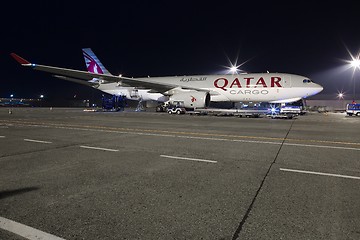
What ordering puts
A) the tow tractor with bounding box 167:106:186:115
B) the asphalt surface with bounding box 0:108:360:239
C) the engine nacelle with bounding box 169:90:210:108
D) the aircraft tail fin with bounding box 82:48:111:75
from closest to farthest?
the asphalt surface with bounding box 0:108:360:239, the engine nacelle with bounding box 169:90:210:108, the tow tractor with bounding box 167:106:186:115, the aircraft tail fin with bounding box 82:48:111:75

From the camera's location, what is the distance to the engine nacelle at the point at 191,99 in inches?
955

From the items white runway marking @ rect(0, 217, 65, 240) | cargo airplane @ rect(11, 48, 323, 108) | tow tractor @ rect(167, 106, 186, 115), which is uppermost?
cargo airplane @ rect(11, 48, 323, 108)

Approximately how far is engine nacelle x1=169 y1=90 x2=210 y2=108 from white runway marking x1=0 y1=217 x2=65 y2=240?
868 inches

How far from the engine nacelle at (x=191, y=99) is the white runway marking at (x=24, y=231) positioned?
22037mm

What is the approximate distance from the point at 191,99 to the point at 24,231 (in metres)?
22.6

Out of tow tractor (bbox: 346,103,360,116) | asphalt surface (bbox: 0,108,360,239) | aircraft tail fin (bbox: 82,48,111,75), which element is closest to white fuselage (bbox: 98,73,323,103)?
tow tractor (bbox: 346,103,360,116)

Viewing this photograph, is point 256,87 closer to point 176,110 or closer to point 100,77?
point 176,110

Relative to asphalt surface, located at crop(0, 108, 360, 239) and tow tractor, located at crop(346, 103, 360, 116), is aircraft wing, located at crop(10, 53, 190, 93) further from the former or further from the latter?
tow tractor, located at crop(346, 103, 360, 116)

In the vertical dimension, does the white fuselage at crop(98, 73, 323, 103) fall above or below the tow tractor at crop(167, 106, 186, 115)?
above

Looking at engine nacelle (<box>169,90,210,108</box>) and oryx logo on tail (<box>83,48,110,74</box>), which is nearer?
engine nacelle (<box>169,90,210,108</box>)

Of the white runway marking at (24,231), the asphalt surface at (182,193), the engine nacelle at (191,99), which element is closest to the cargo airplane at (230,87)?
the engine nacelle at (191,99)

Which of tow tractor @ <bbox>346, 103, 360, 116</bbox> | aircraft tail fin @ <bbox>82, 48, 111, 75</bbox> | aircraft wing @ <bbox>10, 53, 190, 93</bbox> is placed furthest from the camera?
aircraft tail fin @ <bbox>82, 48, 111, 75</bbox>

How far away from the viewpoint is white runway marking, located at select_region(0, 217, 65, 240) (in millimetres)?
2512

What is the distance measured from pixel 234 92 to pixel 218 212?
24431 mm
